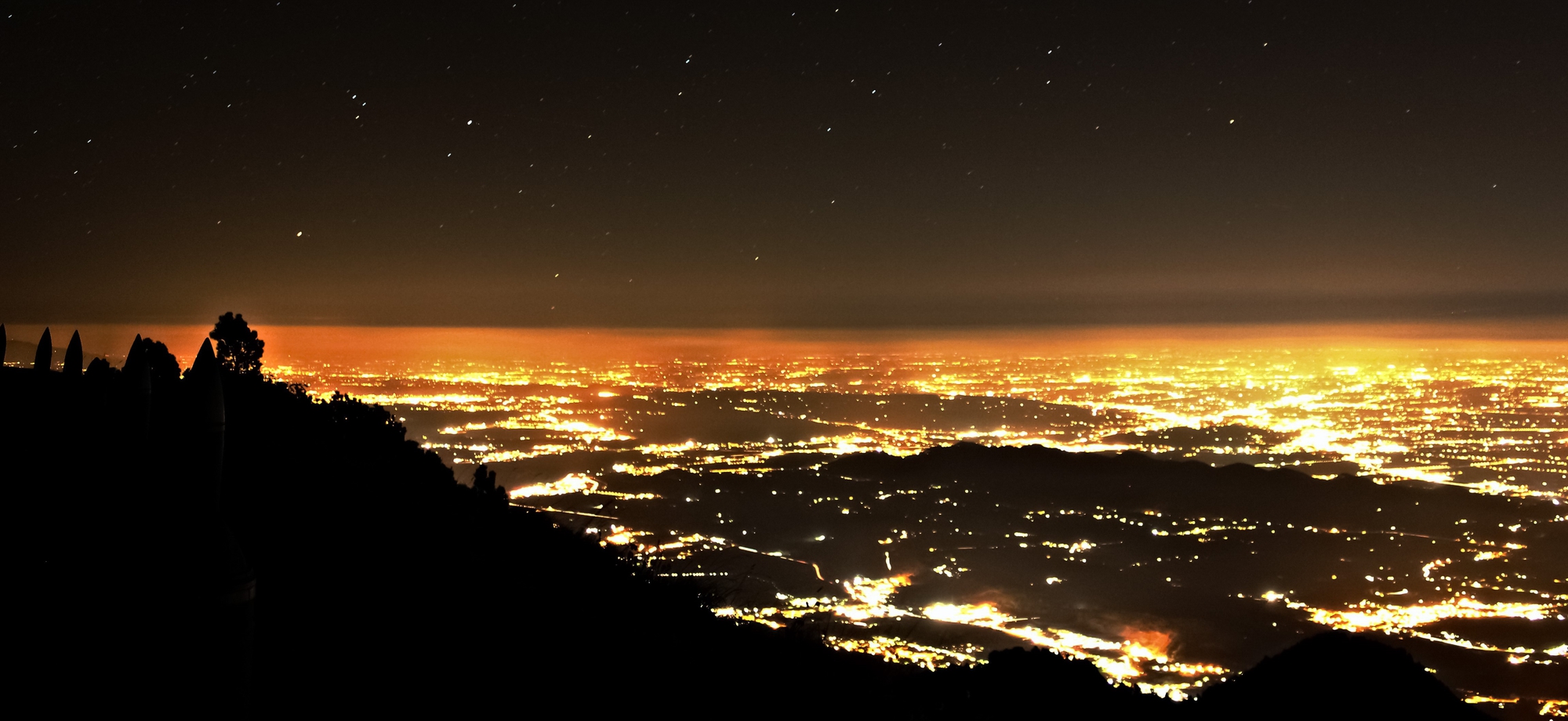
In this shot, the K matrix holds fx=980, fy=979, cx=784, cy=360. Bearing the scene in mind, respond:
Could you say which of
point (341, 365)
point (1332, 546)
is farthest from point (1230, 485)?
point (341, 365)

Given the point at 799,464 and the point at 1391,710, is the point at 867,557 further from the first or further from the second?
the point at 1391,710

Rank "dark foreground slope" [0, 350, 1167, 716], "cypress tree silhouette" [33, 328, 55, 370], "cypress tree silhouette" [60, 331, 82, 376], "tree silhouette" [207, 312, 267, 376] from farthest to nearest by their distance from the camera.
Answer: "tree silhouette" [207, 312, 267, 376]
"cypress tree silhouette" [33, 328, 55, 370]
"cypress tree silhouette" [60, 331, 82, 376]
"dark foreground slope" [0, 350, 1167, 716]

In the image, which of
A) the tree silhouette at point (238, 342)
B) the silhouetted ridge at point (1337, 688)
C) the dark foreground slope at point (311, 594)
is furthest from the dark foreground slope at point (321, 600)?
the tree silhouette at point (238, 342)

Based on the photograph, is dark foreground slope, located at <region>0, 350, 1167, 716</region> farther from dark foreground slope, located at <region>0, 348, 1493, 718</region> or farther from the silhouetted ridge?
the silhouetted ridge

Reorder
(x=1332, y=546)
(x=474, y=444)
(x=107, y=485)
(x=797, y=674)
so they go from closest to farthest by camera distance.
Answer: (x=107, y=485) < (x=797, y=674) < (x=474, y=444) < (x=1332, y=546)

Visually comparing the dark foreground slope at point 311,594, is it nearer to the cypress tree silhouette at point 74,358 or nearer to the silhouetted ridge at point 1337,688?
the cypress tree silhouette at point 74,358

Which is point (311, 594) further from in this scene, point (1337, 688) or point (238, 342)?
point (238, 342)

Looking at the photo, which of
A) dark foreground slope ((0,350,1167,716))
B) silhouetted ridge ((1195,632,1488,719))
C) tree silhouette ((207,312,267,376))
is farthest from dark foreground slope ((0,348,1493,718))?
tree silhouette ((207,312,267,376))
